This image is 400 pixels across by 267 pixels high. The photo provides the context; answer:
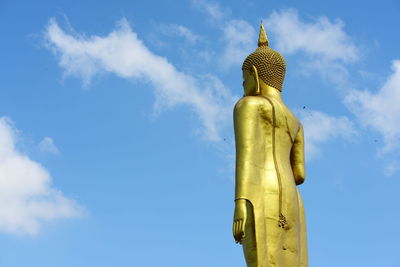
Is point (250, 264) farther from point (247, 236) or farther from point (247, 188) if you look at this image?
point (247, 188)

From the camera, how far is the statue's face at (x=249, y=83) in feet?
35.1

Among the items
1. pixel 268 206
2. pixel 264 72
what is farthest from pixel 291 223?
pixel 264 72

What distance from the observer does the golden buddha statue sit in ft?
30.9

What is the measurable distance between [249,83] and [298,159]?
128 cm

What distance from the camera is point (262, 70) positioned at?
10.7m

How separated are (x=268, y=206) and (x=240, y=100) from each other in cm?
153

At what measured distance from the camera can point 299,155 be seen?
1081 cm

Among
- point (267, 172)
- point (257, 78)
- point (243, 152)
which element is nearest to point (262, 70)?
point (257, 78)

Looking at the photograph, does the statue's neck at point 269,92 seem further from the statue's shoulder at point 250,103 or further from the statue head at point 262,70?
the statue's shoulder at point 250,103

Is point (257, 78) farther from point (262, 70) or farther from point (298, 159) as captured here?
point (298, 159)

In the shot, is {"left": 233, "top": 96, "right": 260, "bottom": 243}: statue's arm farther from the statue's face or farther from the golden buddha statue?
the statue's face

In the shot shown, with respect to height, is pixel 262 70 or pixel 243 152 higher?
pixel 262 70

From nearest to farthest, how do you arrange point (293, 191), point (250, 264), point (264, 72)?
point (250, 264) → point (293, 191) → point (264, 72)

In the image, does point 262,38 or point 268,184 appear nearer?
point 268,184
